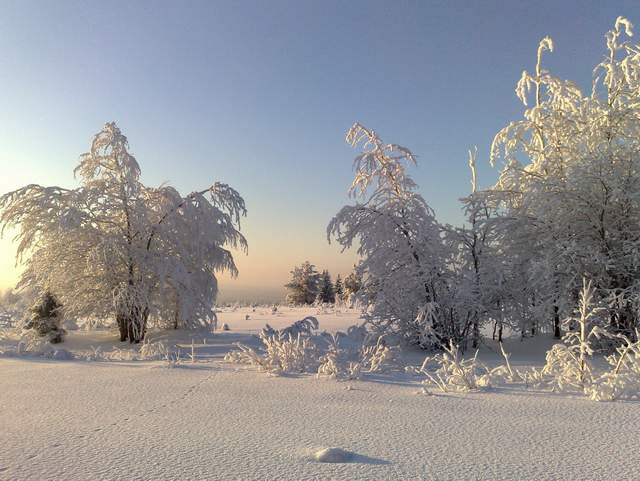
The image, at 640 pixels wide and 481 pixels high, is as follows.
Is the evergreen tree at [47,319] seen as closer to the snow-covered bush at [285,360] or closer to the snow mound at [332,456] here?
the snow-covered bush at [285,360]

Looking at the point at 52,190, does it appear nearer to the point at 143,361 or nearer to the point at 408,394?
the point at 143,361

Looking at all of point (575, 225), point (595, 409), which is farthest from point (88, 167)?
point (595, 409)

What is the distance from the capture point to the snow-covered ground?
2.14m

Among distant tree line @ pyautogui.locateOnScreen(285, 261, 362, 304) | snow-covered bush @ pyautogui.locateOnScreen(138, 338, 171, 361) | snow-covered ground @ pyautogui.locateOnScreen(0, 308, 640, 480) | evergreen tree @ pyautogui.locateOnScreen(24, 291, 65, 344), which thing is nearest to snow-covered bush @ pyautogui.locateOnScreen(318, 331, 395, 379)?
snow-covered ground @ pyautogui.locateOnScreen(0, 308, 640, 480)

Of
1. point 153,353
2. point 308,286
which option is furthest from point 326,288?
point 153,353

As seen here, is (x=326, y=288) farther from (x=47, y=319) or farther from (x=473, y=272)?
(x=473, y=272)

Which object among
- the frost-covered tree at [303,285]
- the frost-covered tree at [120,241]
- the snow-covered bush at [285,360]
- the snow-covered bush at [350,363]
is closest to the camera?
the snow-covered bush at [350,363]

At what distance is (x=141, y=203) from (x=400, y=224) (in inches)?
233

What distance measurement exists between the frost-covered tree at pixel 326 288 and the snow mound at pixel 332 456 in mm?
39722

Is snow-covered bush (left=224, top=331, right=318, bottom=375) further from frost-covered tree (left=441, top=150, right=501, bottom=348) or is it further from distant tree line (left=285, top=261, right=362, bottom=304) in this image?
distant tree line (left=285, top=261, right=362, bottom=304)

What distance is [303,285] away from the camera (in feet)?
137

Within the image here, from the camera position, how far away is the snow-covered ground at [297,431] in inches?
84.2

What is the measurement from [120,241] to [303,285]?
106 ft

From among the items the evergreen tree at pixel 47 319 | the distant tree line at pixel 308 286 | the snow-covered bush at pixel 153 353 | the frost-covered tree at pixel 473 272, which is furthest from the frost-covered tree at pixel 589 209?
the distant tree line at pixel 308 286
